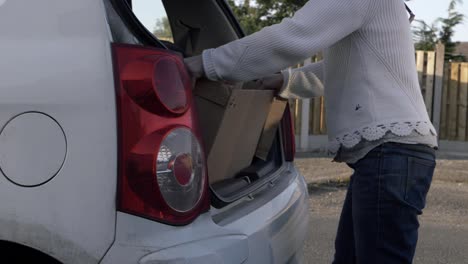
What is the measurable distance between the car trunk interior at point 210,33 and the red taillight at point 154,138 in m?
0.80

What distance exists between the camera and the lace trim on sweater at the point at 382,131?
229 cm

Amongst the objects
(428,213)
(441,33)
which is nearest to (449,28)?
(441,33)

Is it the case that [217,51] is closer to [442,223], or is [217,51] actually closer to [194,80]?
[194,80]

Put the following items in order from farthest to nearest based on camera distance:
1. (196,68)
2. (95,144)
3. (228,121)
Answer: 1. (228,121)
2. (196,68)
3. (95,144)

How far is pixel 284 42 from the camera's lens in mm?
2186

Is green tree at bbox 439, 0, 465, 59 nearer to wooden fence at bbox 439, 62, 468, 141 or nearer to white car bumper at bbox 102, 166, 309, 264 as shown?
wooden fence at bbox 439, 62, 468, 141

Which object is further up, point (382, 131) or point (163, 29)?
point (163, 29)

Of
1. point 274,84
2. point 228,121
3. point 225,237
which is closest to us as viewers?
point 225,237

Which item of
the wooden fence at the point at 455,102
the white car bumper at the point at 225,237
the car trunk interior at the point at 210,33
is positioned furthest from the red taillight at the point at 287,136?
the wooden fence at the point at 455,102

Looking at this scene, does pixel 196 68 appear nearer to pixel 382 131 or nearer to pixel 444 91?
pixel 382 131

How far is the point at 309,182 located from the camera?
757 centimetres

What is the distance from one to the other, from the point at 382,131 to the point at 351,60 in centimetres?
29

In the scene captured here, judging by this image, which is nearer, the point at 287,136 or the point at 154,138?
the point at 154,138

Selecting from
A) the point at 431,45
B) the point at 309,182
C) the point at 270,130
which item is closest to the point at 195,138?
the point at 270,130
